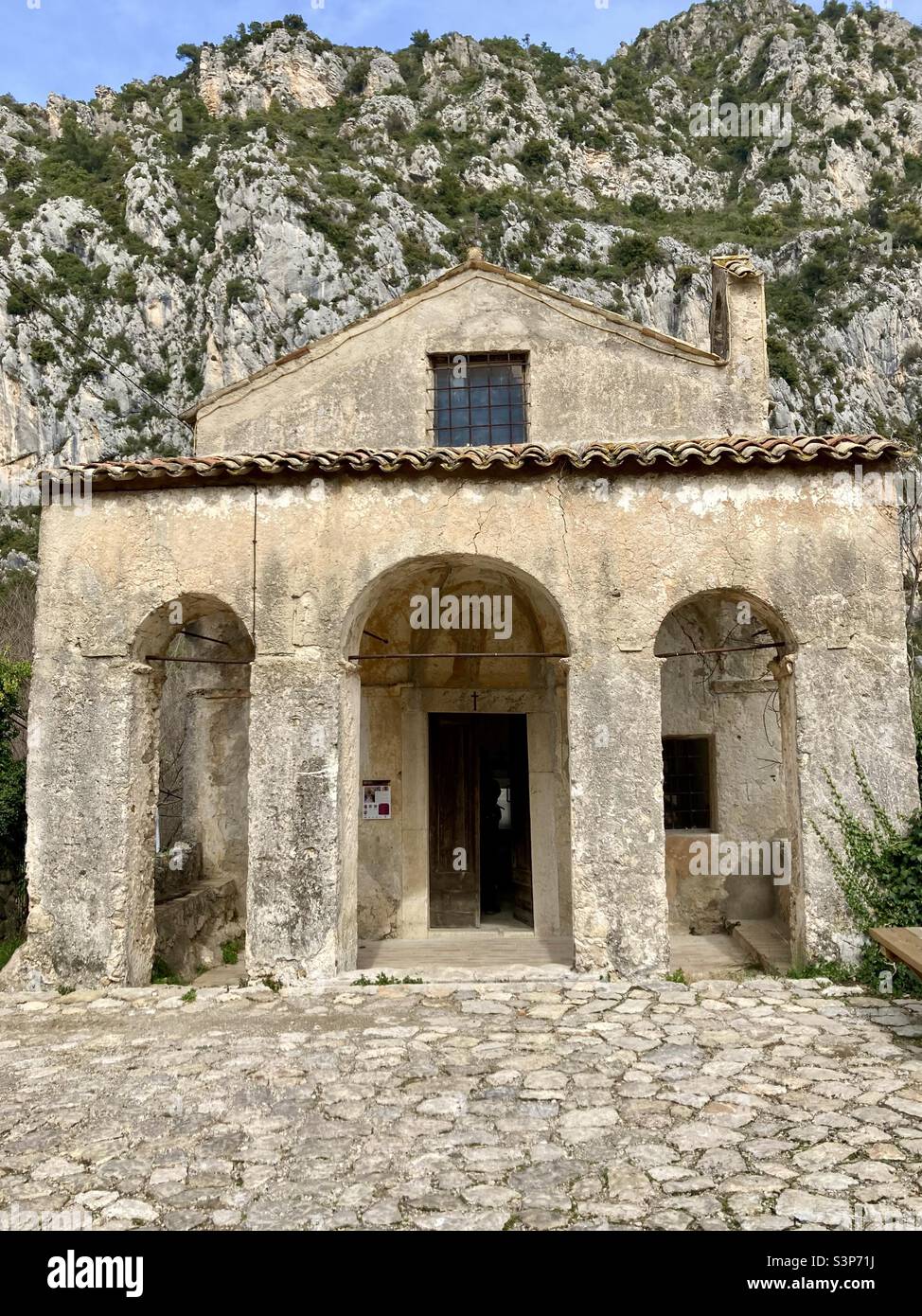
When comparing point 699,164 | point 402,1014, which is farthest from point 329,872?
point 699,164

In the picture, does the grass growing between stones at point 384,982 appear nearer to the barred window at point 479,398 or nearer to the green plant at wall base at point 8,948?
the green plant at wall base at point 8,948

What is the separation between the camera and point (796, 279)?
4522cm

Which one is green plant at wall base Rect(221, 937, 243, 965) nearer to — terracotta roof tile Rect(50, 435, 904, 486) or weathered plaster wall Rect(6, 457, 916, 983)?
weathered plaster wall Rect(6, 457, 916, 983)

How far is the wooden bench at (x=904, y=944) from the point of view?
5689 mm

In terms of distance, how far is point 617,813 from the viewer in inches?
323

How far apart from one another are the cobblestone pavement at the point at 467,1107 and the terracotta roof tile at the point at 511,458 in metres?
5.02

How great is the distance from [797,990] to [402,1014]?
3.57 metres

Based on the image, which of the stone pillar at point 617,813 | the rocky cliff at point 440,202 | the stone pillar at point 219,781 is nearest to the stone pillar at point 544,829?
the stone pillar at point 617,813

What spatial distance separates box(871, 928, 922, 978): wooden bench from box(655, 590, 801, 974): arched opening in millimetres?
4408

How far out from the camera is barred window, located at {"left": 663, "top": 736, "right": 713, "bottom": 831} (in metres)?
12.2

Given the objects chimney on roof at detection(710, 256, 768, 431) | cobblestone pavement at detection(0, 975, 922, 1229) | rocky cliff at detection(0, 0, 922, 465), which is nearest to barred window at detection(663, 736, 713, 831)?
cobblestone pavement at detection(0, 975, 922, 1229)

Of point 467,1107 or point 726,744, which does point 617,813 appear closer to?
point 467,1107

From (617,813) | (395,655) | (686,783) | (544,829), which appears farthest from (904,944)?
(686,783)
